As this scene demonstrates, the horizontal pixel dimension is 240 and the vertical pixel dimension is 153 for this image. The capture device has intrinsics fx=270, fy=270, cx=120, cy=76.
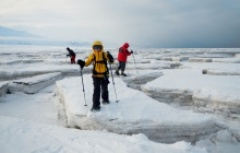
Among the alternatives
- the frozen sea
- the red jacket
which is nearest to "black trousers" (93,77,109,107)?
the frozen sea

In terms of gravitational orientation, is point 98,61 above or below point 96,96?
above

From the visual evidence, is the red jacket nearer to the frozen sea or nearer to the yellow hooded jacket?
the frozen sea

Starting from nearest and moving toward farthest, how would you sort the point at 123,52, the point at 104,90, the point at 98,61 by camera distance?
the point at 98,61 < the point at 104,90 < the point at 123,52

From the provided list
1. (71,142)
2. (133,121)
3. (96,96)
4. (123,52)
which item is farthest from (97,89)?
(123,52)

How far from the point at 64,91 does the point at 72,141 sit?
4.14 m

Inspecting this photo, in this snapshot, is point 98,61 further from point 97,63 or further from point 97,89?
point 97,89

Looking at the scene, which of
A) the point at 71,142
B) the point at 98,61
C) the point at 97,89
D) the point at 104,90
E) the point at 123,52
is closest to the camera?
the point at 71,142

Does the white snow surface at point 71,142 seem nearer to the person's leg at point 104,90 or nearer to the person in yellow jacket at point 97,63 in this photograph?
the person in yellow jacket at point 97,63

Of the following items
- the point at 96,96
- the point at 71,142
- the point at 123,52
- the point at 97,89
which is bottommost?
the point at 71,142

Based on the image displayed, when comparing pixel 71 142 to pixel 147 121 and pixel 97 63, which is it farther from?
pixel 97 63

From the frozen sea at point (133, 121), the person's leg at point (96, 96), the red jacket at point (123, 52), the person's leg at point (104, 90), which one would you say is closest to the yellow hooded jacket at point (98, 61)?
the person's leg at point (96, 96)

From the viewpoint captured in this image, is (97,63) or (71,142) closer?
(71,142)

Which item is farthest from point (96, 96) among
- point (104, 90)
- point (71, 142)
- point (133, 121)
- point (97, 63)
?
point (71, 142)

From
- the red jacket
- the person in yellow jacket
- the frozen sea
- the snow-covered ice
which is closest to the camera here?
the frozen sea
